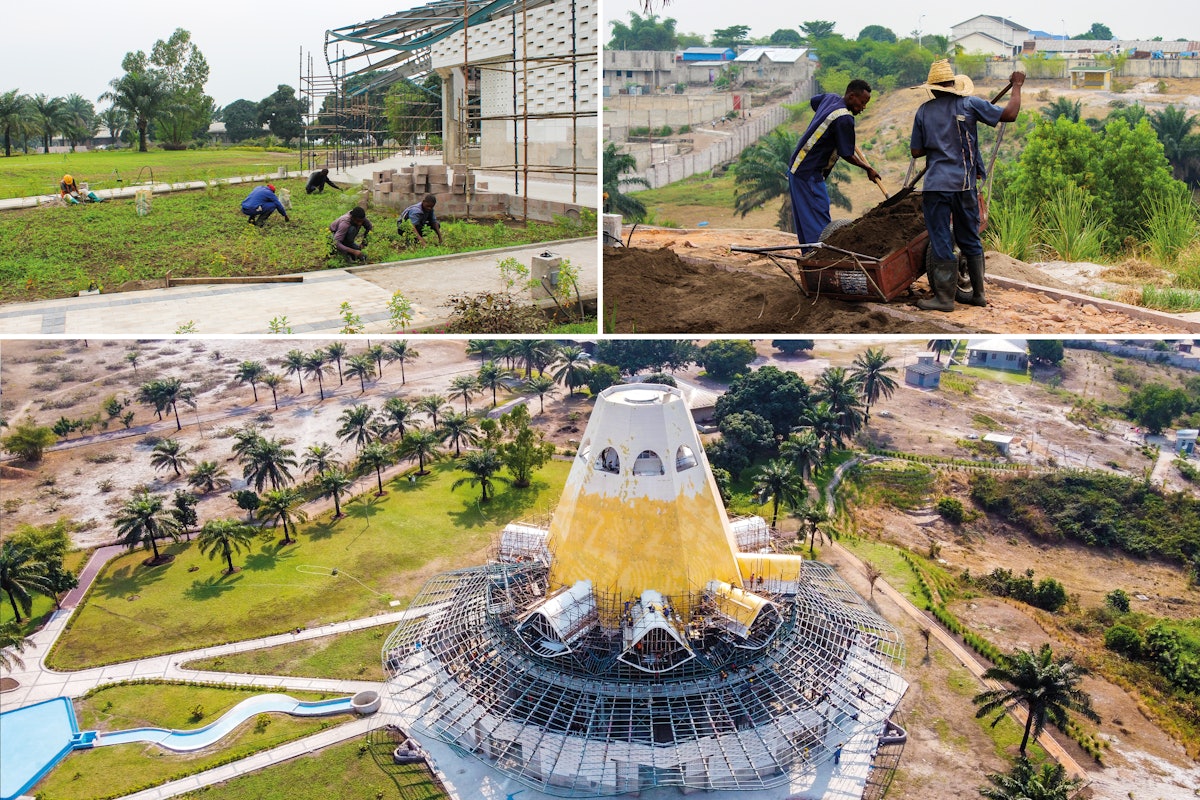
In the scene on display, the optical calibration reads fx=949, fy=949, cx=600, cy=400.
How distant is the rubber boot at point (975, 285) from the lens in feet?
36.5

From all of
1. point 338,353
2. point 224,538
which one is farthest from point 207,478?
point 338,353

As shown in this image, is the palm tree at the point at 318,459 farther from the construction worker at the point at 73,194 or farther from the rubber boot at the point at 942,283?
the rubber boot at the point at 942,283

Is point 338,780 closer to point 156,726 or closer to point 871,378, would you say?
point 156,726

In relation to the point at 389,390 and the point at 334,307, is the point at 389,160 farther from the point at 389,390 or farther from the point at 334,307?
the point at 334,307

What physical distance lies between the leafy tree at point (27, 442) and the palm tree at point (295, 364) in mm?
8579

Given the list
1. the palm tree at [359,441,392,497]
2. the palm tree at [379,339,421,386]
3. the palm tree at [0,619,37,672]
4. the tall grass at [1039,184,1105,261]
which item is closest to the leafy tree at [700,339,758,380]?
the palm tree at [379,339,421,386]

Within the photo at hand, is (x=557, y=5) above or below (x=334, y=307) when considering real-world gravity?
above

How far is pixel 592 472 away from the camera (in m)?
15.9

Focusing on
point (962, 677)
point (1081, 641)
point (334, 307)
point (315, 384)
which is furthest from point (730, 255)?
point (315, 384)

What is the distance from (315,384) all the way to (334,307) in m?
22.5

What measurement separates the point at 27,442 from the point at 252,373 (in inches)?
315

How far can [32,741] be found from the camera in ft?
56.5

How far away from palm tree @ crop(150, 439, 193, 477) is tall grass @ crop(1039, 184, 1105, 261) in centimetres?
2496

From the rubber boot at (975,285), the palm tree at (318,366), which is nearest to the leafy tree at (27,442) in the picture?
the palm tree at (318,366)
